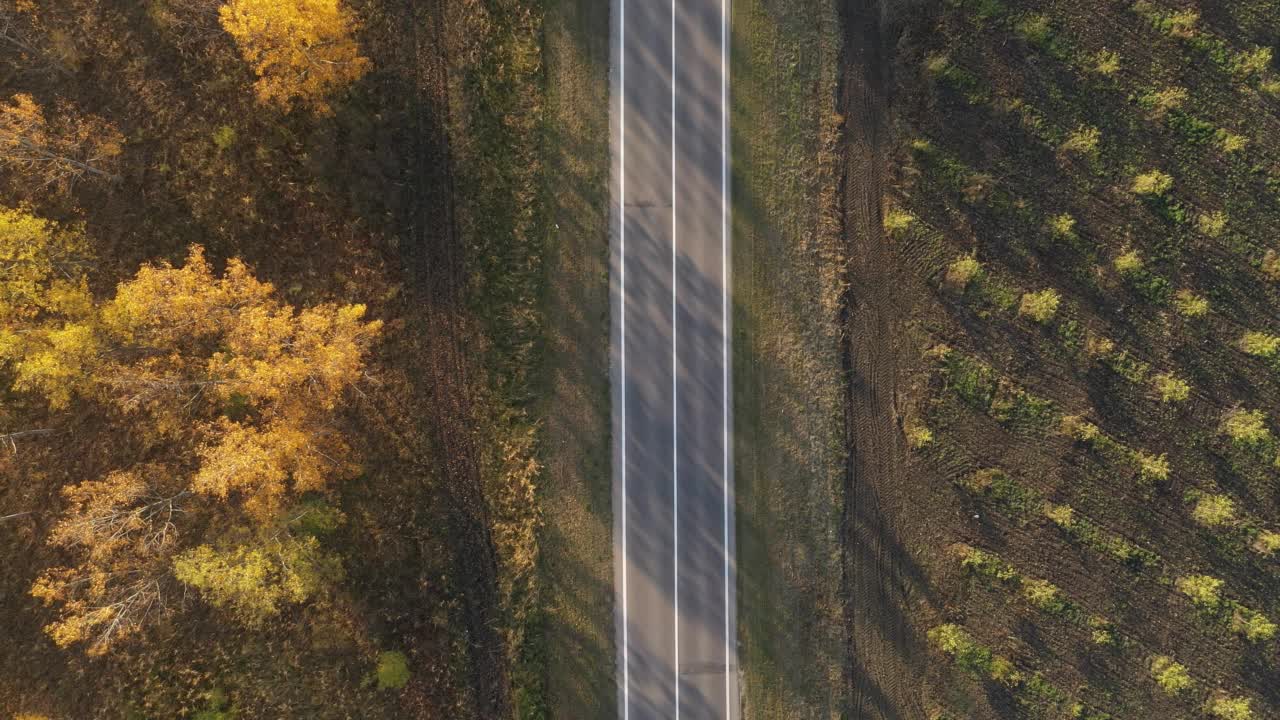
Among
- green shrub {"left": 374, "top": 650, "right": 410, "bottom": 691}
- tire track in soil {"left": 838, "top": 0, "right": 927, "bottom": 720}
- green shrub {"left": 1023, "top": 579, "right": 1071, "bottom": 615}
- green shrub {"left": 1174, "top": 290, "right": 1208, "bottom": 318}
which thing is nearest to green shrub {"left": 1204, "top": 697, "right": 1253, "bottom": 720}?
green shrub {"left": 1023, "top": 579, "right": 1071, "bottom": 615}

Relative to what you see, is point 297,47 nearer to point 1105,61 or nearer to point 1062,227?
point 1062,227

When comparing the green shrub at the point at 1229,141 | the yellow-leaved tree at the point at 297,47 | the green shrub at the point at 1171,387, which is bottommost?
the green shrub at the point at 1171,387

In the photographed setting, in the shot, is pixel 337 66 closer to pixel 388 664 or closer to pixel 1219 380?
pixel 388 664

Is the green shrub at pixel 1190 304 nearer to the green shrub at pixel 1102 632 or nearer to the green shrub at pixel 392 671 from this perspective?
the green shrub at pixel 1102 632

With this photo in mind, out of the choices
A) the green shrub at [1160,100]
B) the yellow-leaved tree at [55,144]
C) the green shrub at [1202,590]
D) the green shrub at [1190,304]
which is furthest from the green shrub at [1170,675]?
the yellow-leaved tree at [55,144]

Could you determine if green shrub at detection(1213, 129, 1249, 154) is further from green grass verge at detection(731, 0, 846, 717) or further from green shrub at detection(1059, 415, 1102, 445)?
green grass verge at detection(731, 0, 846, 717)

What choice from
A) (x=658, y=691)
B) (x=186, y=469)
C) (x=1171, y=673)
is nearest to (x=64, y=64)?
(x=186, y=469)
